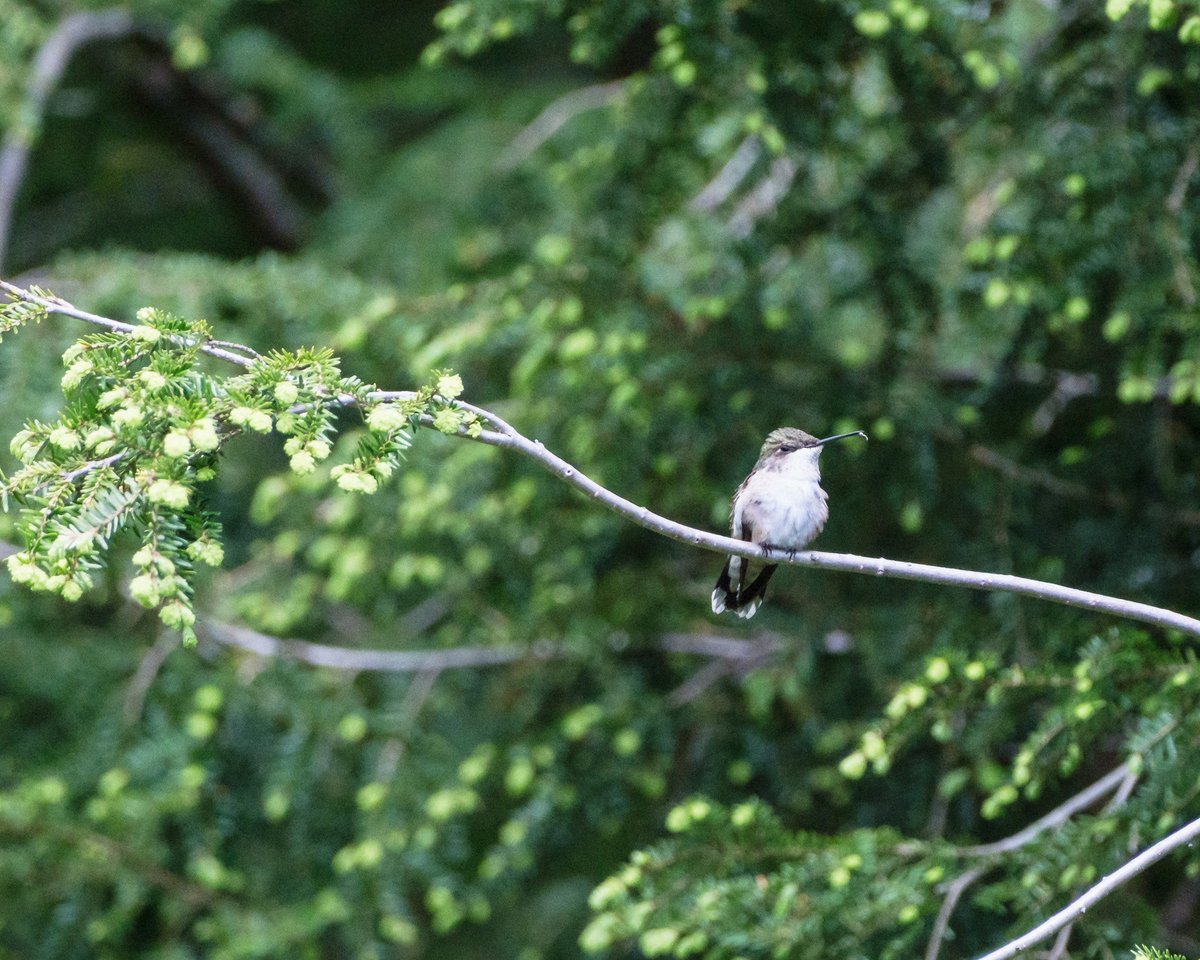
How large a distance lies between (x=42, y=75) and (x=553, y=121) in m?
2.59

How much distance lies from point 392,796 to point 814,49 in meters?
3.03

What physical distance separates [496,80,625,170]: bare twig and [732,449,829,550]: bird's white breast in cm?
314

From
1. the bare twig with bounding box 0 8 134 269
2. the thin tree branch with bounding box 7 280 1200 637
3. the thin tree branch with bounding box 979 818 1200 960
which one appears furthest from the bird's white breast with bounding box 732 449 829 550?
the bare twig with bounding box 0 8 134 269

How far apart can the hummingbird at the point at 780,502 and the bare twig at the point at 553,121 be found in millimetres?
3074

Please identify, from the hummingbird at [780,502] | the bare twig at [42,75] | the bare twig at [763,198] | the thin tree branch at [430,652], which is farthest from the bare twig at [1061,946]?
the bare twig at [42,75]

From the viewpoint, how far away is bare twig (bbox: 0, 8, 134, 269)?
5570 mm

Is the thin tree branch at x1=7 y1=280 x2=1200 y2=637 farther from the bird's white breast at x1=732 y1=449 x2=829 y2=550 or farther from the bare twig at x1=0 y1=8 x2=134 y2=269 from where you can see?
the bare twig at x1=0 y1=8 x2=134 y2=269

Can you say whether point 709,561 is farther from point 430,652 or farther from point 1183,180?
point 1183,180

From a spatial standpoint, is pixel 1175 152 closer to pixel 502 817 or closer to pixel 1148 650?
pixel 1148 650

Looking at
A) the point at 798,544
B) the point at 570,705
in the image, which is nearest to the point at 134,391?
the point at 798,544

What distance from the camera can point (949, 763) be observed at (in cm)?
430

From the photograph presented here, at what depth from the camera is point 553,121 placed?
6992mm

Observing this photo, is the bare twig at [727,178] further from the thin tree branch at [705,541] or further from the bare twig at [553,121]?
the thin tree branch at [705,541]

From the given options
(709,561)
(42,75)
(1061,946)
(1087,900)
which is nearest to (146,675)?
(709,561)
